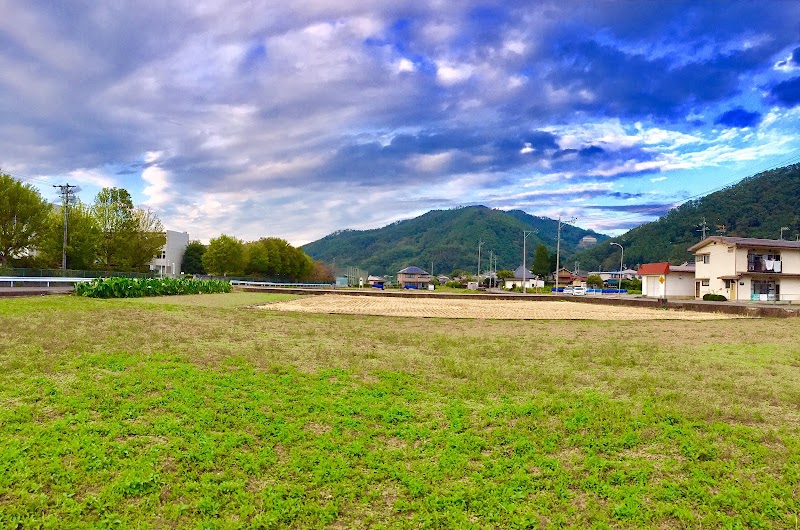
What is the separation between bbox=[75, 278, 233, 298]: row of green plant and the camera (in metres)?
21.0

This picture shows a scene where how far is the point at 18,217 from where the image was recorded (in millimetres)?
40938

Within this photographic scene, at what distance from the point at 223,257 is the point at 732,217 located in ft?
239

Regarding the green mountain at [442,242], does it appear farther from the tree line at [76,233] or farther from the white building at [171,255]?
the tree line at [76,233]

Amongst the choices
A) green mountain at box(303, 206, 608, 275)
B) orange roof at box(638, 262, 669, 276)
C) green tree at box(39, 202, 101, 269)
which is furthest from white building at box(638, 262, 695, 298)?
green mountain at box(303, 206, 608, 275)

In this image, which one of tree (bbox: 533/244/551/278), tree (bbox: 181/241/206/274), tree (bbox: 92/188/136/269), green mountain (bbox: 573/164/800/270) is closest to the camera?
tree (bbox: 92/188/136/269)

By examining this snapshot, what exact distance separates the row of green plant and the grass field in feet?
45.2

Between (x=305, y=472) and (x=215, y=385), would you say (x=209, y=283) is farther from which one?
(x=305, y=472)

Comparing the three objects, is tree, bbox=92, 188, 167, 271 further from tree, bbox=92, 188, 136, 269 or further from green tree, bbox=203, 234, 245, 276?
green tree, bbox=203, 234, 245, 276

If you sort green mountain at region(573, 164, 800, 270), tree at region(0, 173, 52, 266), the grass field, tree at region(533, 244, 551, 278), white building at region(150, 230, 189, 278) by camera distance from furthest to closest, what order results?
tree at region(533, 244, 551, 278), white building at region(150, 230, 189, 278), green mountain at region(573, 164, 800, 270), tree at region(0, 173, 52, 266), the grass field

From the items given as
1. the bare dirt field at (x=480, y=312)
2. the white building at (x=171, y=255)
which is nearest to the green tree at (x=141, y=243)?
the white building at (x=171, y=255)

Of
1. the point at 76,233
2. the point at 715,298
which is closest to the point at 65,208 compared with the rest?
the point at 76,233

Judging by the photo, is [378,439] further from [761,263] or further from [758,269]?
[761,263]

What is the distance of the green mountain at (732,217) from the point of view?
219ft

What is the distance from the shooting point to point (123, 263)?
50.1 metres
